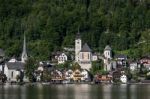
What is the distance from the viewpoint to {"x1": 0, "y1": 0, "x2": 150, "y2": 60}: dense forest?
431ft

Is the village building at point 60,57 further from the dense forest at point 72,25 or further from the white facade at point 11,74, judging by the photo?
the white facade at point 11,74

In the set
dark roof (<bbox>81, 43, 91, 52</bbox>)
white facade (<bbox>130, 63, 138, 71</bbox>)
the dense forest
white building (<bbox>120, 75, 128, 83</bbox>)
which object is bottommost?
white building (<bbox>120, 75, 128, 83</bbox>)

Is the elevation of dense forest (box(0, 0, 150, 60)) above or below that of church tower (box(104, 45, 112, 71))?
above

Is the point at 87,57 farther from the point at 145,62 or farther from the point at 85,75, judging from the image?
the point at 145,62

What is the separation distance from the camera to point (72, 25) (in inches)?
5605

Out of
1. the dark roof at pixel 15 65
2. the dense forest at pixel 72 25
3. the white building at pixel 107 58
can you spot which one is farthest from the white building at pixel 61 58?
the dark roof at pixel 15 65

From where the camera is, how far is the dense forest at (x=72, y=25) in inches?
5167

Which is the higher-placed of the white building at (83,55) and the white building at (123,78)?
the white building at (83,55)

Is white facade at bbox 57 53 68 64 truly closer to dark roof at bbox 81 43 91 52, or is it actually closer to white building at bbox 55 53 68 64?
white building at bbox 55 53 68 64

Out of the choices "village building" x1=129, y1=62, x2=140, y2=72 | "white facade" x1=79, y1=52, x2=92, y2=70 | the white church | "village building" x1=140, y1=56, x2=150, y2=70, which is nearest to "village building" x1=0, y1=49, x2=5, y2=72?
the white church

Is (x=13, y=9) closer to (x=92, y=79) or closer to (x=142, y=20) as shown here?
(x=142, y=20)

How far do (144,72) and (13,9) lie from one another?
44645 mm

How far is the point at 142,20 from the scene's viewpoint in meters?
139

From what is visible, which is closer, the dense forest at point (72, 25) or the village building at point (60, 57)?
the village building at point (60, 57)
